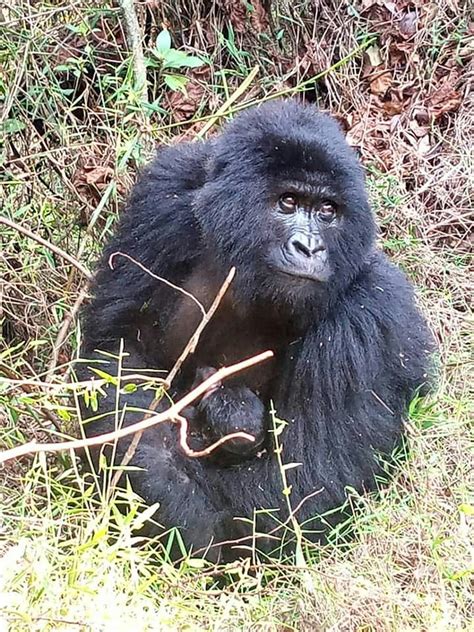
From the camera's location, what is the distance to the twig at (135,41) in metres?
5.02

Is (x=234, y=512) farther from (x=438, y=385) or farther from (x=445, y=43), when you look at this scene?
(x=445, y=43)

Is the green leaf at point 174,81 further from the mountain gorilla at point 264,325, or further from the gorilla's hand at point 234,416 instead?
the gorilla's hand at point 234,416

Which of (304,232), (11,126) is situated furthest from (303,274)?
(11,126)

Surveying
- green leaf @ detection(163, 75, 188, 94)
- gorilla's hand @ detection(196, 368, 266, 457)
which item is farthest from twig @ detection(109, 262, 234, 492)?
green leaf @ detection(163, 75, 188, 94)

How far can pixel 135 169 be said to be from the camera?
194 inches

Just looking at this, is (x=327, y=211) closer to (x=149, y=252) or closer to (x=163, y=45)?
(x=149, y=252)

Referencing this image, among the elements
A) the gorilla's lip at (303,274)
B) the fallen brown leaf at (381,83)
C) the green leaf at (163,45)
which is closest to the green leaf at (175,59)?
the green leaf at (163,45)

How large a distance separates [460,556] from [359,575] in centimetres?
31

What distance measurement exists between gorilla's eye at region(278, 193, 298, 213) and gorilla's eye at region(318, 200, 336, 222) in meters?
0.09

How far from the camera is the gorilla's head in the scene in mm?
3594

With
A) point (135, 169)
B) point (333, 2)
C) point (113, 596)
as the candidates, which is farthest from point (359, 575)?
point (333, 2)

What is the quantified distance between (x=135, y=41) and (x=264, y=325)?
6.10ft

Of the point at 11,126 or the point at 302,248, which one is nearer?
the point at 302,248

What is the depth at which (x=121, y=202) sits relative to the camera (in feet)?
15.8
